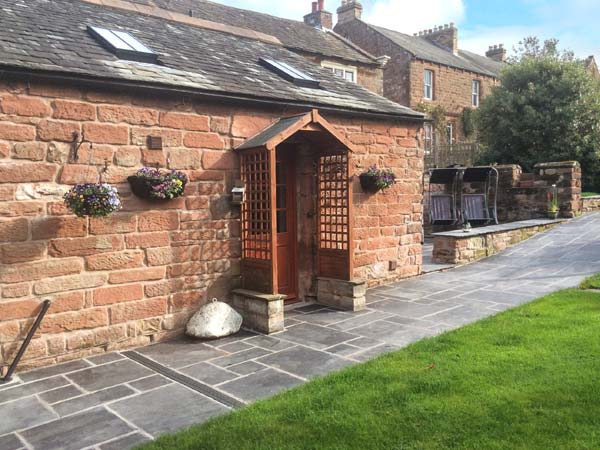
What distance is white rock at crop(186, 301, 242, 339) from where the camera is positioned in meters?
5.83

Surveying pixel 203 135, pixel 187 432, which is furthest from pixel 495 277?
pixel 187 432

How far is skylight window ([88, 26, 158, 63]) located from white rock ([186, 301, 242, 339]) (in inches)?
126

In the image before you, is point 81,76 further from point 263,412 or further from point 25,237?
point 263,412

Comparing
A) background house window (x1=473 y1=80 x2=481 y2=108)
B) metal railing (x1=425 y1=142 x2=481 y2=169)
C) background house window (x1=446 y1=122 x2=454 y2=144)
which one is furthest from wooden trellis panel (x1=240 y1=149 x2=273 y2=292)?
background house window (x1=473 y1=80 x2=481 y2=108)

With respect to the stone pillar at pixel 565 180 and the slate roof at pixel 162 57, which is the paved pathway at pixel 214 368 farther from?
the stone pillar at pixel 565 180

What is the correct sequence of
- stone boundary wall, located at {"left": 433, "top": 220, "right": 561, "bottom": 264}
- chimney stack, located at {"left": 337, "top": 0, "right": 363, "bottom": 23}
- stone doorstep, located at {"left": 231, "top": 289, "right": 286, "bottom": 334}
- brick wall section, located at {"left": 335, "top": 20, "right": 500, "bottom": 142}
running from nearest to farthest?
stone doorstep, located at {"left": 231, "top": 289, "right": 286, "bottom": 334}, stone boundary wall, located at {"left": 433, "top": 220, "right": 561, "bottom": 264}, brick wall section, located at {"left": 335, "top": 20, "right": 500, "bottom": 142}, chimney stack, located at {"left": 337, "top": 0, "right": 363, "bottom": 23}

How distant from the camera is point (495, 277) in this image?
8844 mm

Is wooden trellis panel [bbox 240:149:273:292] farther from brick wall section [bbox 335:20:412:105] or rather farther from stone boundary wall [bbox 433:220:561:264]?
brick wall section [bbox 335:20:412:105]

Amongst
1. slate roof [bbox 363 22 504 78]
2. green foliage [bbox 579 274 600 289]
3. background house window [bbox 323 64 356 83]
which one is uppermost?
slate roof [bbox 363 22 504 78]

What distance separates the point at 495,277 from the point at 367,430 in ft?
20.6

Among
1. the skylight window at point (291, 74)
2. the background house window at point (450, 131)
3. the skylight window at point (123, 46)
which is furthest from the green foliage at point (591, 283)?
the background house window at point (450, 131)

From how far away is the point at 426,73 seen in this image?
79.2 ft

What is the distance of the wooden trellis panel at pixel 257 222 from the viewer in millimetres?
6203

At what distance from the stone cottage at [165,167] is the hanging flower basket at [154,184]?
0.44ft
